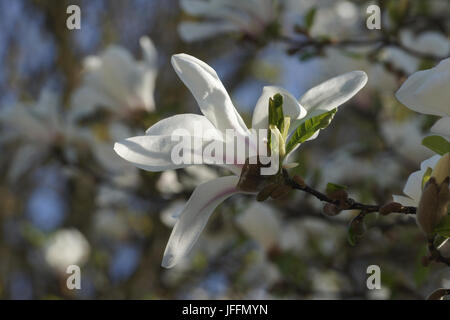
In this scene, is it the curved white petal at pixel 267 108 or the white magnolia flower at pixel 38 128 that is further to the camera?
the white magnolia flower at pixel 38 128

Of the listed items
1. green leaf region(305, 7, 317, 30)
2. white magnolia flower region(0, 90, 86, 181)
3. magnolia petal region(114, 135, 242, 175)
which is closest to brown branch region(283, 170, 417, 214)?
magnolia petal region(114, 135, 242, 175)

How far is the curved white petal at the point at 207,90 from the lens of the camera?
1.99 ft

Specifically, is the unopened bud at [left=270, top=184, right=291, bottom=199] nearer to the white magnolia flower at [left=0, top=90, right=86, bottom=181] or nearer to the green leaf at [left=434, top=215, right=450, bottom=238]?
the green leaf at [left=434, top=215, right=450, bottom=238]

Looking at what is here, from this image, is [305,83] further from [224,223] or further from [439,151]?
[439,151]

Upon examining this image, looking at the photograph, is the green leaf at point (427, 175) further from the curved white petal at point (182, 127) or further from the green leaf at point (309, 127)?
the curved white petal at point (182, 127)

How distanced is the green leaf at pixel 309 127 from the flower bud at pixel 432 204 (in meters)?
0.12

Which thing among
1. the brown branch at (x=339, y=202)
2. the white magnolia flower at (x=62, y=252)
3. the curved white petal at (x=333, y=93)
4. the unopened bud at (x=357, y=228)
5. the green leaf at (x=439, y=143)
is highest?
the curved white petal at (x=333, y=93)

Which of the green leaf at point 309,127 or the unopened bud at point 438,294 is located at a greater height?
the green leaf at point 309,127

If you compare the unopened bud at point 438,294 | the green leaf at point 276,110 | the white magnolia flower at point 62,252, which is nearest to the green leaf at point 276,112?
the green leaf at point 276,110

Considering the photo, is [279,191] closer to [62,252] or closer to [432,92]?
[432,92]

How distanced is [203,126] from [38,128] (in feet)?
3.35

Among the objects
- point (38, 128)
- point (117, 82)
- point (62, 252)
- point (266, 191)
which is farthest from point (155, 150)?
point (62, 252)

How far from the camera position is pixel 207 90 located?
608 millimetres

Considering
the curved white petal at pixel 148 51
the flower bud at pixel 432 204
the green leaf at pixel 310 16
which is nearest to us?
the flower bud at pixel 432 204
